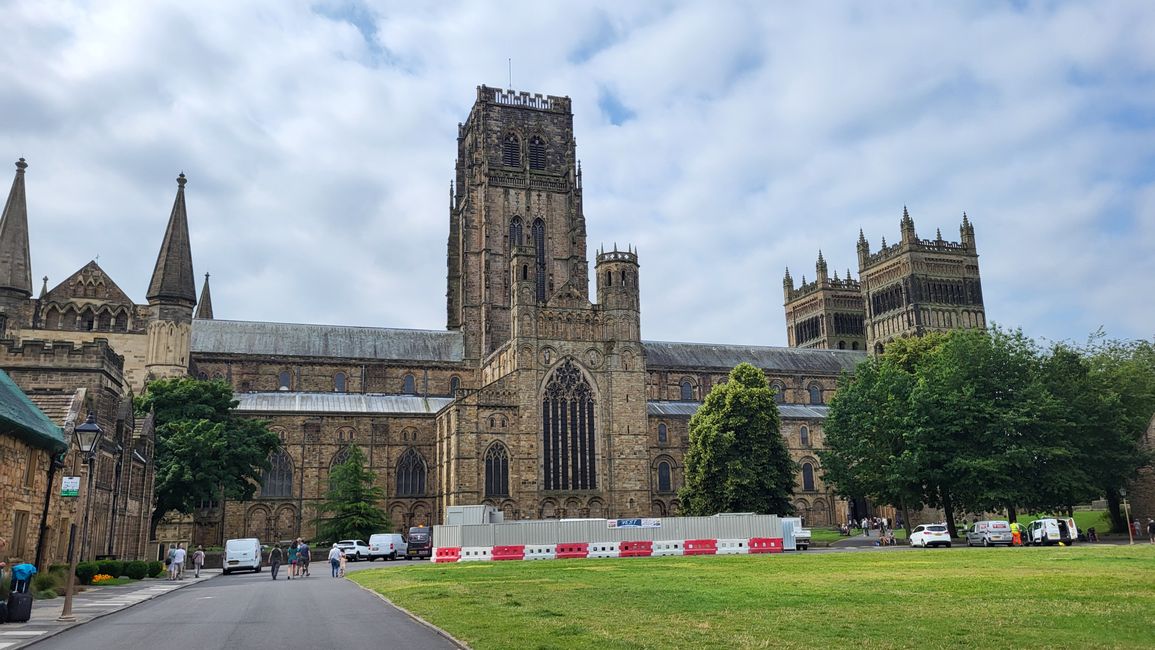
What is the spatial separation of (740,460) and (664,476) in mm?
19403

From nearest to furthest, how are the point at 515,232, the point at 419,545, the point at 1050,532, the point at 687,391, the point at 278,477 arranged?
1. the point at 1050,532
2. the point at 419,545
3. the point at 278,477
4. the point at 515,232
5. the point at 687,391

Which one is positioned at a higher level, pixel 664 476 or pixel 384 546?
pixel 664 476

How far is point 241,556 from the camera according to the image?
42562 mm

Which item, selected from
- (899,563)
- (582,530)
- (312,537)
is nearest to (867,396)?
(582,530)

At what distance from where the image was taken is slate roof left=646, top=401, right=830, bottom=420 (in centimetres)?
7634

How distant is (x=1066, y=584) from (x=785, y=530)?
28.7m

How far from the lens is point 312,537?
66188mm

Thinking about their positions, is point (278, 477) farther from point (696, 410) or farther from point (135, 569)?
point (696, 410)

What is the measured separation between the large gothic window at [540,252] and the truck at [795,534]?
37955mm

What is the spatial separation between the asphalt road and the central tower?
180 ft

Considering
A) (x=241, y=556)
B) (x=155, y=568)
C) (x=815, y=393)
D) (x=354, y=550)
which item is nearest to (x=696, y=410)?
(x=815, y=393)

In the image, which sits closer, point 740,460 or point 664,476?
point 740,460

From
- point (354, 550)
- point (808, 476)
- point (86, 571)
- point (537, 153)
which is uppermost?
point (537, 153)

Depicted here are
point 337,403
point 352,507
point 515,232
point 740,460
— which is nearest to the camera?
point 740,460
